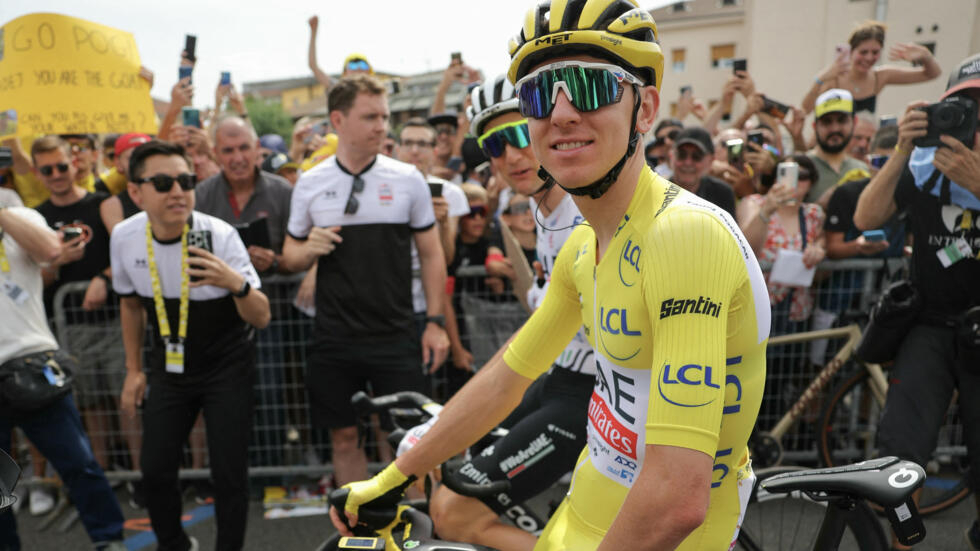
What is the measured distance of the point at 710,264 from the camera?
128cm

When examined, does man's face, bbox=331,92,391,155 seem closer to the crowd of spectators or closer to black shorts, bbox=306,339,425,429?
the crowd of spectators

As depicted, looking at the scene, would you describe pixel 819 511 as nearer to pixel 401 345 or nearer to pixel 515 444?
pixel 515 444

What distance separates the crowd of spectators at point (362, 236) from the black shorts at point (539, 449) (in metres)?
1.63

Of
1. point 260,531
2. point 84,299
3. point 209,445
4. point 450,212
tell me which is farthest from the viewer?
point 450,212

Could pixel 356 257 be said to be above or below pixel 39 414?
above

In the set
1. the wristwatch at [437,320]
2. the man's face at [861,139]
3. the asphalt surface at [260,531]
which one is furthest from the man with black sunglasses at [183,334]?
the man's face at [861,139]

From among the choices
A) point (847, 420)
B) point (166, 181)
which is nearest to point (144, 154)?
point (166, 181)

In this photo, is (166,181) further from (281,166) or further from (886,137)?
(886,137)

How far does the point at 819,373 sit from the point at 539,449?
3.26 m

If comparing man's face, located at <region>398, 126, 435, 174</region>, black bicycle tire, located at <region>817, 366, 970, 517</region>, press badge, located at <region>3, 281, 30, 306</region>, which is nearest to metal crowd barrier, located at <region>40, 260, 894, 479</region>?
black bicycle tire, located at <region>817, 366, 970, 517</region>

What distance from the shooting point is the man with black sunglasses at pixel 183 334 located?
3557mm

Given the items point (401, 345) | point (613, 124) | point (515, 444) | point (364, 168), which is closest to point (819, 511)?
point (515, 444)

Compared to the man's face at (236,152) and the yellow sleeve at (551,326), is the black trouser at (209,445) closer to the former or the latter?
the man's face at (236,152)

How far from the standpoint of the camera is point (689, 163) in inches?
199
